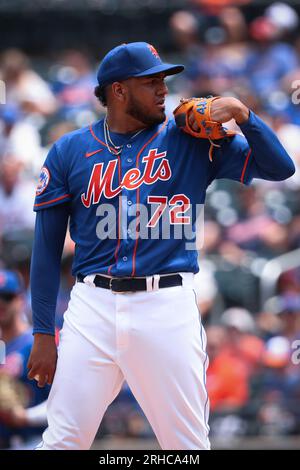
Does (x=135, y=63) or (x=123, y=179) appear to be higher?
(x=135, y=63)

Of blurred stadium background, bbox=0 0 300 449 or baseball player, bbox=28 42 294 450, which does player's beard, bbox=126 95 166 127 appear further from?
blurred stadium background, bbox=0 0 300 449

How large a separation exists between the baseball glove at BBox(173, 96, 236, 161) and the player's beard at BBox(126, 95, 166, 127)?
7cm

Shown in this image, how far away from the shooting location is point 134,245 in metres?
3.30

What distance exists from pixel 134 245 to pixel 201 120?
19.6 inches

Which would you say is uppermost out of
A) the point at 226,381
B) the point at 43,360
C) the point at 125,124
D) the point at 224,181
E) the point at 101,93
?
the point at 101,93

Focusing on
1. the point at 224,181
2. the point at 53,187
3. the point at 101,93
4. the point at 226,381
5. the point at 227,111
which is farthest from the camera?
the point at 224,181

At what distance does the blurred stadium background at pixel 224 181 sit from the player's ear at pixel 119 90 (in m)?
1.82

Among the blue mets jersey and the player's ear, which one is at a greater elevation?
the player's ear

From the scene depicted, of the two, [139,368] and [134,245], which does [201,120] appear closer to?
[134,245]

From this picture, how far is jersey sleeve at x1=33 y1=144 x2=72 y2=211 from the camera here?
3412 millimetres

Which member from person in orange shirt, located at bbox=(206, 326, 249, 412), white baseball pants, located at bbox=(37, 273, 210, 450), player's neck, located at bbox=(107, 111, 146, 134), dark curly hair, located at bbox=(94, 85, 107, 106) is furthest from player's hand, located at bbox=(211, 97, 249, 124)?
person in orange shirt, located at bbox=(206, 326, 249, 412)

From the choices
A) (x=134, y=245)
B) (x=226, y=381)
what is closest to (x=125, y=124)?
(x=134, y=245)
